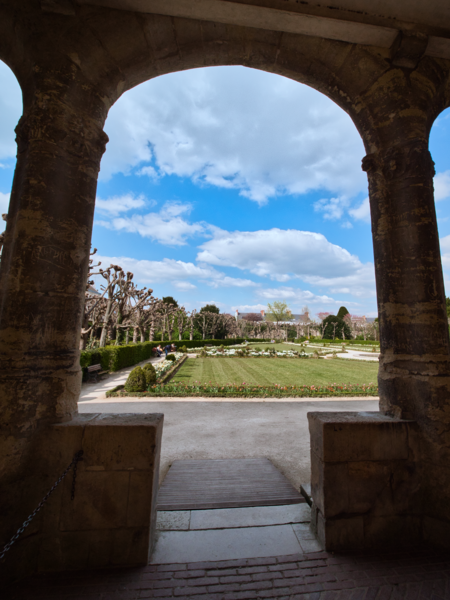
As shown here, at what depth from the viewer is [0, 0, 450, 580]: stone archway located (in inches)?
78.9

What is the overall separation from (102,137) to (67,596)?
3.30 metres

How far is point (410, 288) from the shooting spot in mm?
2449

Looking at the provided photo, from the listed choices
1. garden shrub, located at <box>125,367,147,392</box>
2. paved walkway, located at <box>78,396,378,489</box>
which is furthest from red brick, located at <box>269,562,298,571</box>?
garden shrub, located at <box>125,367,147,392</box>

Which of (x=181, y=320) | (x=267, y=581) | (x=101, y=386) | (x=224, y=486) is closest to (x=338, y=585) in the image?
(x=267, y=581)

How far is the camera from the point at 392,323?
251cm

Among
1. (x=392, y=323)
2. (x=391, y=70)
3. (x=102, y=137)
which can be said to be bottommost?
(x=392, y=323)

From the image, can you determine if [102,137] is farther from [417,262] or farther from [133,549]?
[133,549]

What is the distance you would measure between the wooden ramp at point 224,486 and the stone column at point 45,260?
1.56m

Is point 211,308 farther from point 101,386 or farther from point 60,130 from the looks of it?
point 60,130

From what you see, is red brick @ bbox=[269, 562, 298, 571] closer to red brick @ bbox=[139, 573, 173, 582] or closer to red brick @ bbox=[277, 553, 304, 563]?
red brick @ bbox=[277, 553, 304, 563]

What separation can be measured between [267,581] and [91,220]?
2916mm

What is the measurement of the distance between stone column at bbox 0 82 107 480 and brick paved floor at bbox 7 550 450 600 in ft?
2.51

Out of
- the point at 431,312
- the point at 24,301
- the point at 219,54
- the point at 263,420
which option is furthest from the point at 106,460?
the point at 263,420

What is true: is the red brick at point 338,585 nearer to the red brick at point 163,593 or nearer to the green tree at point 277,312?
the red brick at point 163,593
